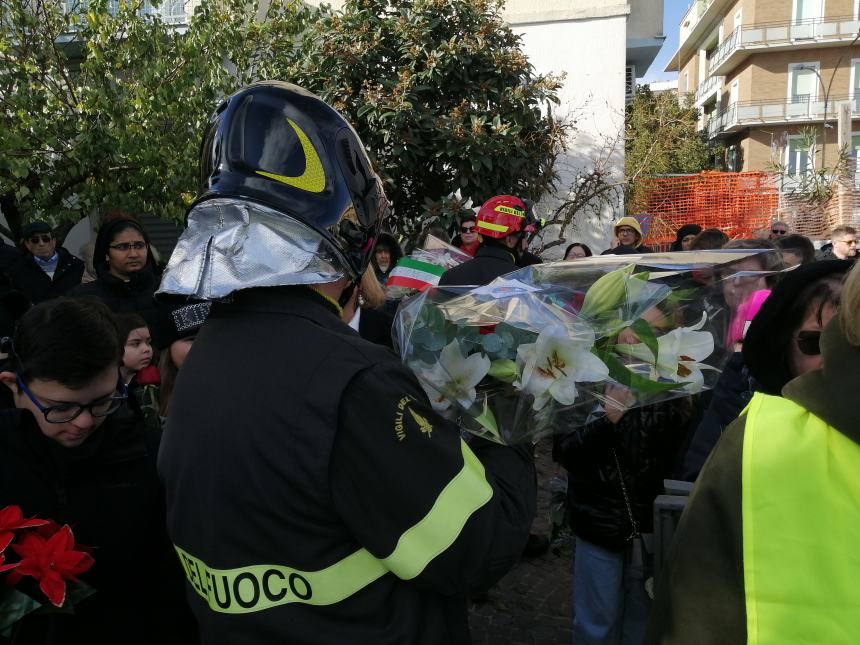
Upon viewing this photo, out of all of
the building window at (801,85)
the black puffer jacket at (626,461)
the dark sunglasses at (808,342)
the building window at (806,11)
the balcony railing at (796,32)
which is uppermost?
the building window at (806,11)

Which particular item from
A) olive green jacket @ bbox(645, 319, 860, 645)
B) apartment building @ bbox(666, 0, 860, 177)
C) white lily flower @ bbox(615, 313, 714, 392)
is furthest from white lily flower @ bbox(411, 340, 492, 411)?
apartment building @ bbox(666, 0, 860, 177)

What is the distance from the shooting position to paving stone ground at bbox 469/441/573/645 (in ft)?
12.9

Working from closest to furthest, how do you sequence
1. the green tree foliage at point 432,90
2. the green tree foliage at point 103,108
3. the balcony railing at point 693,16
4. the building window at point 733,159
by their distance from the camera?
→ the green tree foliage at point 103,108
the green tree foliage at point 432,90
the building window at point 733,159
the balcony railing at point 693,16

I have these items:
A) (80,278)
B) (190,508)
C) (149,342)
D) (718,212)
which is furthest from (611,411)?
(718,212)

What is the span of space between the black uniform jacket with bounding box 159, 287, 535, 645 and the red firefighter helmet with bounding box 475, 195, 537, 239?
297 centimetres

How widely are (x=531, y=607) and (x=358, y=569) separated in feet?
10.6

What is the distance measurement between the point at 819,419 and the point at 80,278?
7116mm

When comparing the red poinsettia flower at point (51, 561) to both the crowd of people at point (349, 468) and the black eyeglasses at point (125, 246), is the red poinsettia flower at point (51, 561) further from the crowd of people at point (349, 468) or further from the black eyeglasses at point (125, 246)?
the black eyeglasses at point (125, 246)

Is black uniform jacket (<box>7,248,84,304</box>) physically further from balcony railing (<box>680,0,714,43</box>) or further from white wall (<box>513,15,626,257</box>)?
balcony railing (<box>680,0,714,43</box>)

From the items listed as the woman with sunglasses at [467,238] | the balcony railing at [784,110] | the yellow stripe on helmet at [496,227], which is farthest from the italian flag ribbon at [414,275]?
the balcony railing at [784,110]

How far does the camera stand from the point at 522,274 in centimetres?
196

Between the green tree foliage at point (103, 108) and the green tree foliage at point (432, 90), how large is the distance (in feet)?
4.62

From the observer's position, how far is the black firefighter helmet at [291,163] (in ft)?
4.54

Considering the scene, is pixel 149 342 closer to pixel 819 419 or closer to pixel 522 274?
pixel 522 274
